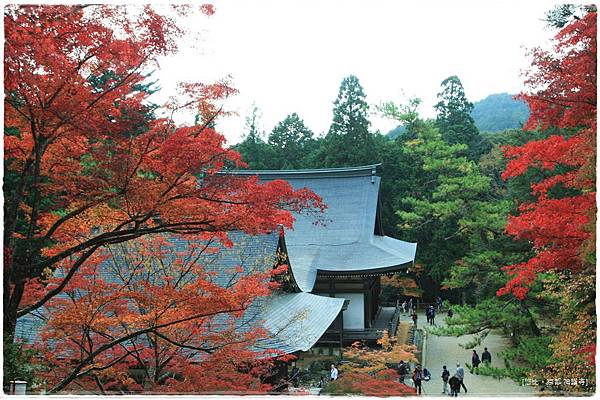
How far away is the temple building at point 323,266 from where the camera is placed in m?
8.02

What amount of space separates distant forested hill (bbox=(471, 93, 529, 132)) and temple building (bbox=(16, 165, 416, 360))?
63.4ft

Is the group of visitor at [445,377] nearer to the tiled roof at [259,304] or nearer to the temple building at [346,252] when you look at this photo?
the temple building at [346,252]

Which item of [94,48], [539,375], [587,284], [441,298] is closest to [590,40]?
[587,284]

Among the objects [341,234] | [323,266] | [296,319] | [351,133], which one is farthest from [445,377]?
[351,133]

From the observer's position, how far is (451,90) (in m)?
26.7

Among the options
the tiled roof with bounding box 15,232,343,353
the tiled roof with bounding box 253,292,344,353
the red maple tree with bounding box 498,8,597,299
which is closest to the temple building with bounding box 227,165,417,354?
the tiled roof with bounding box 253,292,344,353

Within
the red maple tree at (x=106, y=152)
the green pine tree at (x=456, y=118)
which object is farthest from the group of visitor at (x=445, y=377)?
the green pine tree at (x=456, y=118)

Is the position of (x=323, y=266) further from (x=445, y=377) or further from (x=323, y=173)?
(x=323, y=173)

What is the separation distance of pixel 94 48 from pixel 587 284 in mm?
5500

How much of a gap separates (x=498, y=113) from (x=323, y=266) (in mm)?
32148

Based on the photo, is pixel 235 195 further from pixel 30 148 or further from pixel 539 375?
pixel 539 375

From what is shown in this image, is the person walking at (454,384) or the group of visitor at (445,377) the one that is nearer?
the person walking at (454,384)

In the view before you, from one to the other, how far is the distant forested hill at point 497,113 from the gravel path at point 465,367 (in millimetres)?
20960

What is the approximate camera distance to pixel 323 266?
43.0ft
